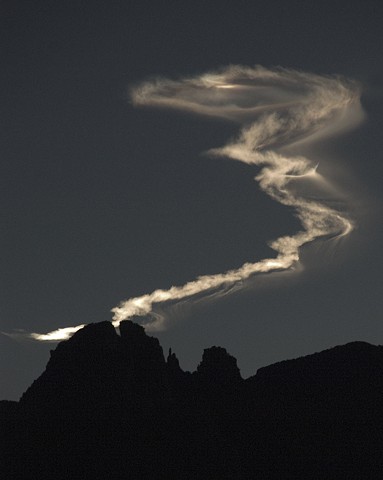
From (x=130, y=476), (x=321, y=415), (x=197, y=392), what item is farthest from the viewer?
(x=197, y=392)

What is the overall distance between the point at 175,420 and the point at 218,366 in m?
33.2

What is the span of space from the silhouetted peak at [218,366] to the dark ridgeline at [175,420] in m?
0.33

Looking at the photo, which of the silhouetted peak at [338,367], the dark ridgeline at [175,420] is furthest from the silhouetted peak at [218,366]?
the silhouetted peak at [338,367]

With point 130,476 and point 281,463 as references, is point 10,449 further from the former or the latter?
point 281,463

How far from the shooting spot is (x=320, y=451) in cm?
15375

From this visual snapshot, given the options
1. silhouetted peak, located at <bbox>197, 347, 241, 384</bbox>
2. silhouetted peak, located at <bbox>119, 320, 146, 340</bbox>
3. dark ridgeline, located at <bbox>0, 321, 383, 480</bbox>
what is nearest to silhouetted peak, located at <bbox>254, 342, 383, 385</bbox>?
dark ridgeline, located at <bbox>0, 321, 383, 480</bbox>

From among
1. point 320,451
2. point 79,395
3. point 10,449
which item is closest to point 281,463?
point 320,451

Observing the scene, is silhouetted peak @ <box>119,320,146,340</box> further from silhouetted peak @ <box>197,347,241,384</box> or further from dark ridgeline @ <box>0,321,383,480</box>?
silhouetted peak @ <box>197,347,241,384</box>

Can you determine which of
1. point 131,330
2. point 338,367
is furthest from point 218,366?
point 338,367

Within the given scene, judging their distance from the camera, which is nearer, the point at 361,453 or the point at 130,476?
the point at 130,476

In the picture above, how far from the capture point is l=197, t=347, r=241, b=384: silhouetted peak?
610 ft

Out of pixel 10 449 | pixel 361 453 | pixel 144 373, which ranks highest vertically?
pixel 144 373

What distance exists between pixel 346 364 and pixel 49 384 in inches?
3068

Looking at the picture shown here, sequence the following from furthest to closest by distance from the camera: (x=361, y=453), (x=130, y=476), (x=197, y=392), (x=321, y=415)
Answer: (x=197, y=392), (x=321, y=415), (x=361, y=453), (x=130, y=476)
